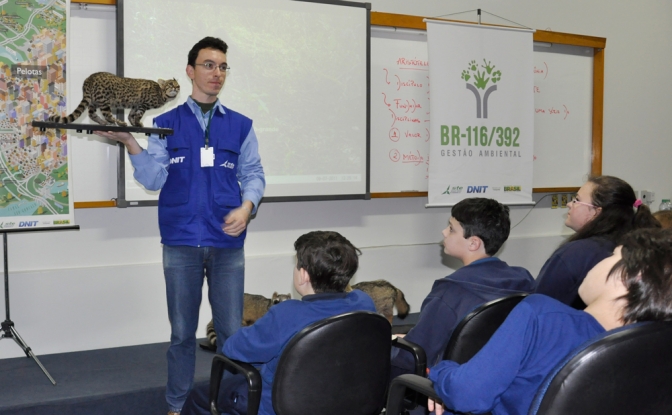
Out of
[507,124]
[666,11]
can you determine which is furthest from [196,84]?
[666,11]

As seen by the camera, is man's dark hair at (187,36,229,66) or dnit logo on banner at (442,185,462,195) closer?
man's dark hair at (187,36,229,66)

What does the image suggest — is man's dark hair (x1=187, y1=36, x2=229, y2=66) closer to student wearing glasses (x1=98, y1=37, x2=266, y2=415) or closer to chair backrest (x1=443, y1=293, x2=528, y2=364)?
student wearing glasses (x1=98, y1=37, x2=266, y2=415)

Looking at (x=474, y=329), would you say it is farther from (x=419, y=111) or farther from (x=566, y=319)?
(x=419, y=111)

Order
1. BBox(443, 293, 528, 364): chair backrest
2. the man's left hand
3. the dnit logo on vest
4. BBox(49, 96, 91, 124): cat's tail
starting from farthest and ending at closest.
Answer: the dnit logo on vest, the man's left hand, BBox(49, 96, 91, 124): cat's tail, BBox(443, 293, 528, 364): chair backrest

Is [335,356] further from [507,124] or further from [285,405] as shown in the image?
[507,124]

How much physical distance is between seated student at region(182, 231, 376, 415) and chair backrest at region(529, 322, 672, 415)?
0.74 m

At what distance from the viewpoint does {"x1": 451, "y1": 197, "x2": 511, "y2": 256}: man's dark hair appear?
7.38ft

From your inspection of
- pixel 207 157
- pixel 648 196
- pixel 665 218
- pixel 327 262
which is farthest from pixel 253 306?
pixel 648 196

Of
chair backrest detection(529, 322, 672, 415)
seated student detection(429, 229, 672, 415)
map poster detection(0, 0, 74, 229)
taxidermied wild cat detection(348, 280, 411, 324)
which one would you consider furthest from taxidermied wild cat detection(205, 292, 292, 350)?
chair backrest detection(529, 322, 672, 415)

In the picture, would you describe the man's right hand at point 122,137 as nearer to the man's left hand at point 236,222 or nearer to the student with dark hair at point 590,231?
the man's left hand at point 236,222

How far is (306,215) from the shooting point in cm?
422

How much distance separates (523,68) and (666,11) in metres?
1.98

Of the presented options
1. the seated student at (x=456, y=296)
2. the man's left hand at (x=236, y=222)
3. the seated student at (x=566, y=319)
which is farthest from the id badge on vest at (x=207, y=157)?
the seated student at (x=566, y=319)

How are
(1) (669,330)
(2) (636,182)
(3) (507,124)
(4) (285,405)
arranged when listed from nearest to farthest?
(1) (669,330)
(4) (285,405)
(3) (507,124)
(2) (636,182)
